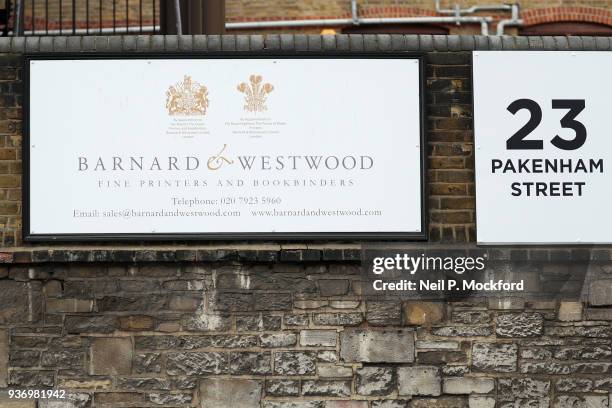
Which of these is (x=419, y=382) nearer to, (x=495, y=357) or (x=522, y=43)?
(x=495, y=357)

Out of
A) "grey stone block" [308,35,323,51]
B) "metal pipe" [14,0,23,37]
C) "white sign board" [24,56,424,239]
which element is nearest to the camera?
"white sign board" [24,56,424,239]

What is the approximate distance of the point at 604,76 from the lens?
7.23 meters

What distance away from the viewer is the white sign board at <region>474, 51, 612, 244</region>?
7.13 m

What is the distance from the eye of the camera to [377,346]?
7023 mm

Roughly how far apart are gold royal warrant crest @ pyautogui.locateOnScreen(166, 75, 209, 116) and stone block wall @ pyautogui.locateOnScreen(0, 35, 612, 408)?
3.16 ft

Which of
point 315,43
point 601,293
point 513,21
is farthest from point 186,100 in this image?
point 513,21

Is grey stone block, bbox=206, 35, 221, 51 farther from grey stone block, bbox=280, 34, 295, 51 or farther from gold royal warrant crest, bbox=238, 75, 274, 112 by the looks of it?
grey stone block, bbox=280, 34, 295, 51

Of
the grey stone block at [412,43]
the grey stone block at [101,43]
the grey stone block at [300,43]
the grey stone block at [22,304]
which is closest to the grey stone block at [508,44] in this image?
the grey stone block at [412,43]

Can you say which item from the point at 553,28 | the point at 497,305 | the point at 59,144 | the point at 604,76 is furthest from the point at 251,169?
the point at 553,28

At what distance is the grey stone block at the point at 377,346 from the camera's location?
23.0 ft

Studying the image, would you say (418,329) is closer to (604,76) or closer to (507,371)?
(507,371)

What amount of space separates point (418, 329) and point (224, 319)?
139 cm

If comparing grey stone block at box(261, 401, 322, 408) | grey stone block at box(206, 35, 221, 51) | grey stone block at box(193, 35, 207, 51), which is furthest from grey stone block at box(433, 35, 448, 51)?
grey stone block at box(261, 401, 322, 408)

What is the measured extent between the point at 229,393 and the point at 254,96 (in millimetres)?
2130
